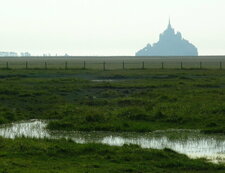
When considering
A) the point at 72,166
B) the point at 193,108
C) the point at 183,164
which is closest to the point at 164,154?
the point at 183,164

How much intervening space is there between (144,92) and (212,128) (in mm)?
16022

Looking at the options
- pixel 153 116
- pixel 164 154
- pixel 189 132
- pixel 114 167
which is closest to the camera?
pixel 114 167

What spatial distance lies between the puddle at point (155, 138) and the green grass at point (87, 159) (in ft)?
5.48

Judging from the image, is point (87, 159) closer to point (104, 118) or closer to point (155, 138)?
point (155, 138)

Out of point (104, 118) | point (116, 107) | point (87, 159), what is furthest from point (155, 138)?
point (116, 107)

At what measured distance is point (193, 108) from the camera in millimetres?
28938

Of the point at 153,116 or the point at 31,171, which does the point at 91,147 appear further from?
the point at 153,116

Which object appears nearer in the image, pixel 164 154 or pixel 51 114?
pixel 164 154

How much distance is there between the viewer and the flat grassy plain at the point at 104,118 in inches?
617

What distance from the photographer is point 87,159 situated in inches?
645

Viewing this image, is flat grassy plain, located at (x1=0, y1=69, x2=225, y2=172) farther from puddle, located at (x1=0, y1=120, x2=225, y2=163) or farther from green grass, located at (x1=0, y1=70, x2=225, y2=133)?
puddle, located at (x1=0, y1=120, x2=225, y2=163)

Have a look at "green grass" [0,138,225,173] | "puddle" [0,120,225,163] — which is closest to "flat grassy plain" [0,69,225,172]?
"green grass" [0,138,225,173]

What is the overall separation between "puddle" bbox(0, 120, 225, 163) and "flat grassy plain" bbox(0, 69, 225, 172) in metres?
1.01

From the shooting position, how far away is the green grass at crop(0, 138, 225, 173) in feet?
49.2
